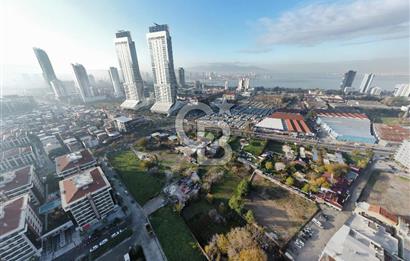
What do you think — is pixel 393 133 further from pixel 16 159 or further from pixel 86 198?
pixel 16 159

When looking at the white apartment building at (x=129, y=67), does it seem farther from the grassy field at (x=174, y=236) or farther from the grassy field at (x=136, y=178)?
the grassy field at (x=174, y=236)

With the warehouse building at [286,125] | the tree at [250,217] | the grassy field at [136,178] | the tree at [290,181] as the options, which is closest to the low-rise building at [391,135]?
the warehouse building at [286,125]

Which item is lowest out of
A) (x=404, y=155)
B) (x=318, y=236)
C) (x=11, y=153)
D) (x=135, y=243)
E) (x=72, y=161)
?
(x=135, y=243)

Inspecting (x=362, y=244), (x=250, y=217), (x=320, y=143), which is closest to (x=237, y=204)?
(x=250, y=217)

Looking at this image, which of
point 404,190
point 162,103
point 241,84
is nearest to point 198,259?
point 404,190

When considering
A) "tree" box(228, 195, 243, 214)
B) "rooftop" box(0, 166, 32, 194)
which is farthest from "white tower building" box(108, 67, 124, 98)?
"tree" box(228, 195, 243, 214)

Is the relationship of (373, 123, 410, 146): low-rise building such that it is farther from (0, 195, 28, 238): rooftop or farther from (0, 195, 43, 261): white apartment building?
(0, 195, 28, 238): rooftop
